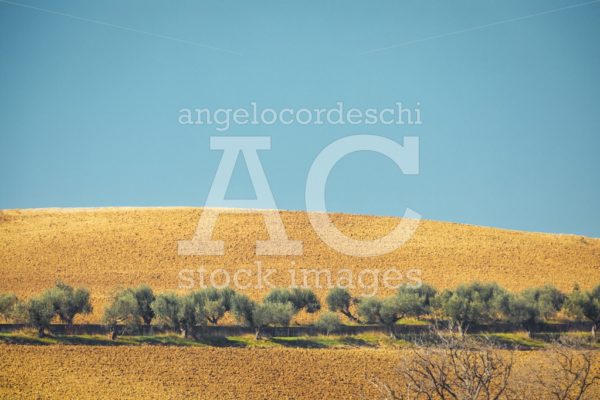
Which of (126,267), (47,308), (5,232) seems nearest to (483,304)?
(47,308)

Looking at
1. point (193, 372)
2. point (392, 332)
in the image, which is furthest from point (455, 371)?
point (392, 332)

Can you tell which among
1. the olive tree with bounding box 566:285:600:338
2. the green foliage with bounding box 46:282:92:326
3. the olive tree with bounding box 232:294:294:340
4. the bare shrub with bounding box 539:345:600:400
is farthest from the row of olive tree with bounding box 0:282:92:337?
the olive tree with bounding box 566:285:600:338

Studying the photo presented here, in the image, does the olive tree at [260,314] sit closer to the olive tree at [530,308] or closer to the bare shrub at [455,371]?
the bare shrub at [455,371]

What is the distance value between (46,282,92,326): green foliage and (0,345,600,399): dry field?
740 cm

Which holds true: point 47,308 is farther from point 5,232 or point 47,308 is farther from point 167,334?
point 5,232

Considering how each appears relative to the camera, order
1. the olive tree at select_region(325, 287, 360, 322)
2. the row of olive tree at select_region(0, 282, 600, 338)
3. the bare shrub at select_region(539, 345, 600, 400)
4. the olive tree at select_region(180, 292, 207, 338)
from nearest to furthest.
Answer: the bare shrub at select_region(539, 345, 600, 400)
the olive tree at select_region(180, 292, 207, 338)
the row of olive tree at select_region(0, 282, 600, 338)
the olive tree at select_region(325, 287, 360, 322)

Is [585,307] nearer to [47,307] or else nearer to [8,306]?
[47,307]

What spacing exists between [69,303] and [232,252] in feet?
101

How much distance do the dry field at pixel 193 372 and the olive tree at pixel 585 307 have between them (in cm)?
1193

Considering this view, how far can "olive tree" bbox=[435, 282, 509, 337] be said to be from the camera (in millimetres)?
60719

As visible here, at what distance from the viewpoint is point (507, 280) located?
79188 mm

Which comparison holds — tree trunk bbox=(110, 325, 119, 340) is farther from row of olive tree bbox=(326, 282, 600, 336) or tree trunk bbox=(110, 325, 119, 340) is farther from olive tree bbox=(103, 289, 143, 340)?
row of olive tree bbox=(326, 282, 600, 336)

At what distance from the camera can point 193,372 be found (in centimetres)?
4591

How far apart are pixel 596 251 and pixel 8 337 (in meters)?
68.5
